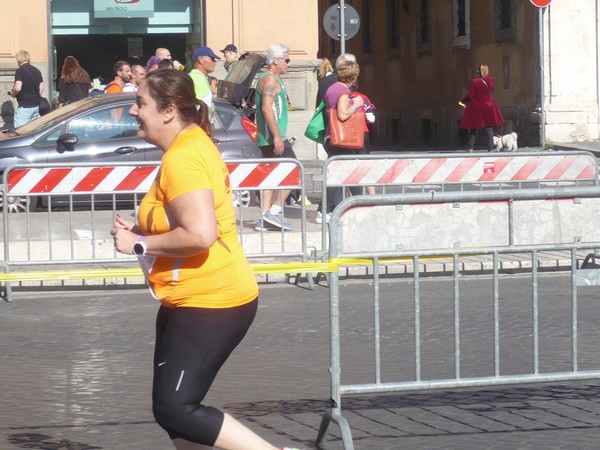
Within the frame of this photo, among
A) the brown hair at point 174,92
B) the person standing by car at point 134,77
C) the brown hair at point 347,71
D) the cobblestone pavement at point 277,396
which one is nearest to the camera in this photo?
the brown hair at point 174,92

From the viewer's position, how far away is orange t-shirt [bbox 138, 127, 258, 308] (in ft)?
16.4

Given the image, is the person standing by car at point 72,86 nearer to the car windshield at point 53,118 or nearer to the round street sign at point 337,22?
the round street sign at point 337,22

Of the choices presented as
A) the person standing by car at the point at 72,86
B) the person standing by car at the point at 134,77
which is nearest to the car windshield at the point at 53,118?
the person standing by car at the point at 134,77

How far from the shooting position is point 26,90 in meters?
22.8

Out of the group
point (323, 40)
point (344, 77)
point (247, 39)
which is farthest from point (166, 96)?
point (323, 40)

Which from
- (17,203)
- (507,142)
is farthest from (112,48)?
(17,203)

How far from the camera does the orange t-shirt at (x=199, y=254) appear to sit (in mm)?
4988

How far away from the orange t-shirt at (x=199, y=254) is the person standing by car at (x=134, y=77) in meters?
14.6

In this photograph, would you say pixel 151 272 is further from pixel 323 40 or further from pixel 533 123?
pixel 323 40

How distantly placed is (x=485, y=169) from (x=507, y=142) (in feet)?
52.9

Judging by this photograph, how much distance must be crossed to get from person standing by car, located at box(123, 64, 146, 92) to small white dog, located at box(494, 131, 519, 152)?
32.9 feet

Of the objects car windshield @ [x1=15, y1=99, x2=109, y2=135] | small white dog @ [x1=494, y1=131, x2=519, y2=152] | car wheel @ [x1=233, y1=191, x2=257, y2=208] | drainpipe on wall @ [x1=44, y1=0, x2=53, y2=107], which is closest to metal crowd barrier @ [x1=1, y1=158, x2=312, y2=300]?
car wheel @ [x1=233, y1=191, x2=257, y2=208]

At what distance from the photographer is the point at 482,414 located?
7.15m

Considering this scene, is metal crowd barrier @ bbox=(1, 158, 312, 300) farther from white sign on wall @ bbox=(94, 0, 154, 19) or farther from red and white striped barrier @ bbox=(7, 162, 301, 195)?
white sign on wall @ bbox=(94, 0, 154, 19)
